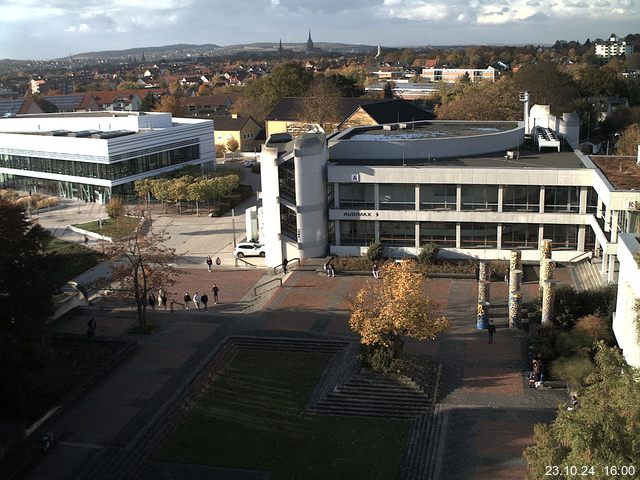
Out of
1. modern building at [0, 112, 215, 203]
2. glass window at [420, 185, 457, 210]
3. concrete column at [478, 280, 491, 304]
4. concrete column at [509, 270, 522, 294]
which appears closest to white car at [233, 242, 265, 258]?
glass window at [420, 185, 457, 210]

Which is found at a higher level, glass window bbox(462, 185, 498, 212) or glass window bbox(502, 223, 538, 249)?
glass window bbox(462, 185, 498, 212)

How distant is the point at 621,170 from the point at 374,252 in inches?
567

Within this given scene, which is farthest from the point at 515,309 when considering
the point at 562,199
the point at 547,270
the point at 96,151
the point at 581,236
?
the point at 96,151

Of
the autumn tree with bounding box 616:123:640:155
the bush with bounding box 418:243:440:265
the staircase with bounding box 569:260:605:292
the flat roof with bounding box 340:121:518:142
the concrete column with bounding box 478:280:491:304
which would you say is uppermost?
the flat roof with bounding box 340:121:518:142

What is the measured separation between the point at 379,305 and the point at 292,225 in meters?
16.2

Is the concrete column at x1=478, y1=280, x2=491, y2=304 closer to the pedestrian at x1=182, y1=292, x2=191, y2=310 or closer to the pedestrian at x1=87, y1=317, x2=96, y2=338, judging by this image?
the pedestrian at x1=182, y1=292, x2=191, y2=310

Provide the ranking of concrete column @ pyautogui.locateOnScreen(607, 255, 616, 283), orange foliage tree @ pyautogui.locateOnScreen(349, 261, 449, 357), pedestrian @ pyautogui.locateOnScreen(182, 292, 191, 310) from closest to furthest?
orange foliage tree @ pyautogui.locateOnScreen(349, 261, 449, 357) → concrete column @ pyautogui.locateOnScreen(607, 255, 616, 283) → pedestrian @ pyautogui.locateOnScreen(182, 292, 191, 310)

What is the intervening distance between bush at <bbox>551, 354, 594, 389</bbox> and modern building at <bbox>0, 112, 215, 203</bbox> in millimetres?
46890

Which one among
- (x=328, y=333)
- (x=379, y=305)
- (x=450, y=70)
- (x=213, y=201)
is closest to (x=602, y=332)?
(x=379, y=305)

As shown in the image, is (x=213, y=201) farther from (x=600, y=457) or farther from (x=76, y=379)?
(x=600, y=457)

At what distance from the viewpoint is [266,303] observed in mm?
36625

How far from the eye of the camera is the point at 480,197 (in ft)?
137

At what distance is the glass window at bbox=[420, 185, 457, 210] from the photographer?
41.9 m

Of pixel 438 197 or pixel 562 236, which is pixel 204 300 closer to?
pixel 438 197
